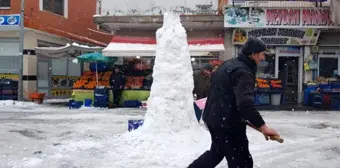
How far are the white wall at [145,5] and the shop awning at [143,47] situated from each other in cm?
127

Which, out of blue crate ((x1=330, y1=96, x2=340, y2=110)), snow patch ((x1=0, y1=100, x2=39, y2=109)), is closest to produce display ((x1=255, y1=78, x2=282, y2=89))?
blue crate ((x1=330, y1=96, x2=340, y2=110))

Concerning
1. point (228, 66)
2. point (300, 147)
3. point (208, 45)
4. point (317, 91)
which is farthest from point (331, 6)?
point (228, 66)

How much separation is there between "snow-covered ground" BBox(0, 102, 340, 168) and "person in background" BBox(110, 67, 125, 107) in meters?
4.94

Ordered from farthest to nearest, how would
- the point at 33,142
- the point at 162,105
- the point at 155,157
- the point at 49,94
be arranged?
the point at 49,94
the point at 33,142
the point at 162,105
the point at 155,157

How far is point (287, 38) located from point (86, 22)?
13240mm

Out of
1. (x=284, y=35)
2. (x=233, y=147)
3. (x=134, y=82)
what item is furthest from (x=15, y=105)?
(x=233, y=147)

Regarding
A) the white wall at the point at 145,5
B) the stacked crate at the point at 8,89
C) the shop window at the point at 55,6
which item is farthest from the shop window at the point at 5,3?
the white wall at the point at 145,5

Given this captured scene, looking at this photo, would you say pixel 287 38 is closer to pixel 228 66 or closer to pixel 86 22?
pixel 86 22

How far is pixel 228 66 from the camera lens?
12.9 feet

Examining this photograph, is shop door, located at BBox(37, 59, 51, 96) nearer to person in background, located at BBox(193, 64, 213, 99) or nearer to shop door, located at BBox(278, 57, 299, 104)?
shop door, located at BBox(278, 57, 299, 104)

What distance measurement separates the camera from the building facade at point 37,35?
19953 millimetres

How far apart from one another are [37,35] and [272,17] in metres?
11.4

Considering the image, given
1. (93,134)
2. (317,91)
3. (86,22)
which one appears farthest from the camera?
(86,22)

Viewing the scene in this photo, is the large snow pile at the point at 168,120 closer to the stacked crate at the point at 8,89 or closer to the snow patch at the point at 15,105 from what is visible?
the snow patch at the point at 15,105
